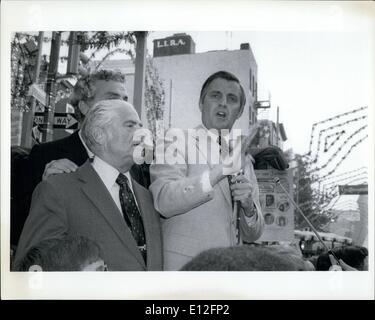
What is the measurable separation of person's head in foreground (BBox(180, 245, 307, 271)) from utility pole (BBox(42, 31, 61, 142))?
1.18 m

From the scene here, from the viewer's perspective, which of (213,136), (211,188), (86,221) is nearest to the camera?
(86,221)

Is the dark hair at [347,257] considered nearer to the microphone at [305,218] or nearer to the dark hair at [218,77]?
the microphone at [305,218]

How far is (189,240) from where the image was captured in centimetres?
286

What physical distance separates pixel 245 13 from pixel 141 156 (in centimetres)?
109

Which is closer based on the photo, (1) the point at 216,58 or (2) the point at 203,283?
(2) the point at 203,283

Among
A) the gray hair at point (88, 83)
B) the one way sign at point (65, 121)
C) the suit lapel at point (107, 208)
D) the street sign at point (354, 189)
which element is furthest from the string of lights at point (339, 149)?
the one way sign at point (65, 121)

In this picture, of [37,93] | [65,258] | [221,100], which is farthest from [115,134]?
[65,258]

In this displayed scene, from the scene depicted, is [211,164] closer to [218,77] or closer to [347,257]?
[218,77]

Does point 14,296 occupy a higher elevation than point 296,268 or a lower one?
lower

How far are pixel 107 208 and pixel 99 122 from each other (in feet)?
1.76

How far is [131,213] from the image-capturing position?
2.87 metres

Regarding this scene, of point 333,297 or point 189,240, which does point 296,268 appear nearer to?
point 333,297

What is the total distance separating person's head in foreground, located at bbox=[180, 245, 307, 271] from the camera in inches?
111

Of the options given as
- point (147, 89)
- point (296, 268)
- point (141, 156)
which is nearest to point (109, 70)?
point (147, 89)
